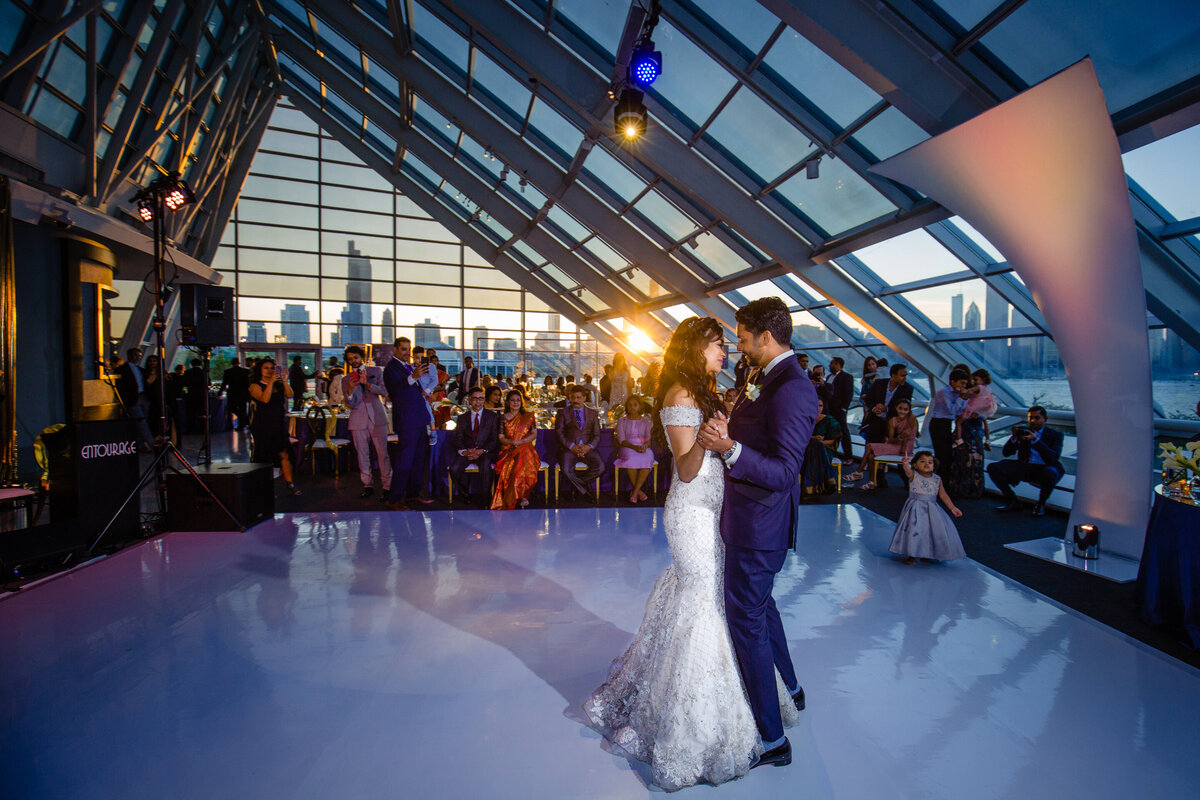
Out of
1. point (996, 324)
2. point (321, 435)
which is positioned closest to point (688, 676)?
point (996, 324)

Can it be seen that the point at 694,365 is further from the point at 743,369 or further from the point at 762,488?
the point at 743,369

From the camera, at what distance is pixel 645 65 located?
485cm

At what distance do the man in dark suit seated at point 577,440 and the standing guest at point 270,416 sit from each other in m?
2.86

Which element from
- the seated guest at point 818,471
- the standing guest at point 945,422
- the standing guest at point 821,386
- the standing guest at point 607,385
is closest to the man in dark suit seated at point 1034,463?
the standing guest at point 945,422

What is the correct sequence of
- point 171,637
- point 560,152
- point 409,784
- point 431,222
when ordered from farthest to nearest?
point 431,222, point 560,152, point 171,637, point 409,784

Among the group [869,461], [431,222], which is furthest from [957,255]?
[431,222]

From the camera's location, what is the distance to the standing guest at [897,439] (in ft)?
22.4

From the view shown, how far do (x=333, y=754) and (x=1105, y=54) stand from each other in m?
5.65

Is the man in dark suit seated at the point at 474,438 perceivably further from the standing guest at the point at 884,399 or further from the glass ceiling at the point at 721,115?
the standing guest at the point at 884,399

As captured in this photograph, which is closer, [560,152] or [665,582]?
[665,582]

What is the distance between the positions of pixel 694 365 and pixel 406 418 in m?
4.27

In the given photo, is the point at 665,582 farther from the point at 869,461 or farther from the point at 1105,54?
the point at 869,461

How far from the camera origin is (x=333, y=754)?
2.04 m

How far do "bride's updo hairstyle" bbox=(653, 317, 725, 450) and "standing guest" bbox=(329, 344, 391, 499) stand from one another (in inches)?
181
